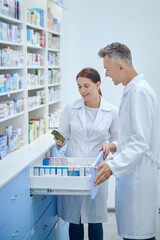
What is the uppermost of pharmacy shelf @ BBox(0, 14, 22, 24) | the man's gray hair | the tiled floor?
pharmacy shelf @ BBox(0, 14, 22, 24)

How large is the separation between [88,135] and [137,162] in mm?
899

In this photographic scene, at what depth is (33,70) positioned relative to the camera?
14.8ft

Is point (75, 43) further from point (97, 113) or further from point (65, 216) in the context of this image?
point (65, 216)

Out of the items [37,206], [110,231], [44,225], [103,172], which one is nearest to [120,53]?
[103,172]

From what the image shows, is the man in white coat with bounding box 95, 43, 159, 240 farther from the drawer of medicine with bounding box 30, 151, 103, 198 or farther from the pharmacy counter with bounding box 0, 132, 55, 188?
the pharmacy counter with bounding box 0, 132, 55, 188

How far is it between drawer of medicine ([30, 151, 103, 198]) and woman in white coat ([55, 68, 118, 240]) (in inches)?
15.1

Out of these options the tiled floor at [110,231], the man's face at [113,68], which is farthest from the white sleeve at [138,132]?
the tiled floor at [110,231]

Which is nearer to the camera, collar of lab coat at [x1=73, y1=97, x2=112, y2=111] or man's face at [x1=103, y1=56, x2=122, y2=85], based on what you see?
man's face at [x1=103, y1=56, x2=122, y2=85]

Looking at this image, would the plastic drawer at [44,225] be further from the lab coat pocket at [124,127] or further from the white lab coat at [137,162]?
the lab coat pocket at [124,127]

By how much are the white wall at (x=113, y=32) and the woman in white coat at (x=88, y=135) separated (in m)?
1.91

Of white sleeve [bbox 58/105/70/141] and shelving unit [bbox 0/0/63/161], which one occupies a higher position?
shelving unit [bbox 0/0/63/161]

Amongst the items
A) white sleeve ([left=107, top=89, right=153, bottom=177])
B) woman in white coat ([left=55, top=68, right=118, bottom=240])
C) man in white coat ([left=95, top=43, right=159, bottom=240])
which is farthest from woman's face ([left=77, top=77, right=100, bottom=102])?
white sleeve ([left=107, top=89, right=153, bottom=177])

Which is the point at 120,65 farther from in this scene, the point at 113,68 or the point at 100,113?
the point at 100,113

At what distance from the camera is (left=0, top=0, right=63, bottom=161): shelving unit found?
3693mm
